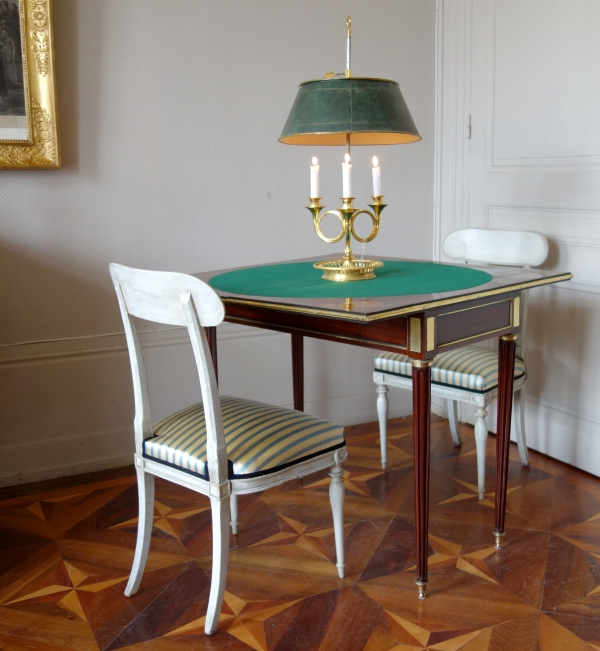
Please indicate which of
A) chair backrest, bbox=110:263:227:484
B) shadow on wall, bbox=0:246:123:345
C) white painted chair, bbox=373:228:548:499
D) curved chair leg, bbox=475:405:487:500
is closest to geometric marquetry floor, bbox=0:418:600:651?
curved chair leg, bbox=475:405:487:500

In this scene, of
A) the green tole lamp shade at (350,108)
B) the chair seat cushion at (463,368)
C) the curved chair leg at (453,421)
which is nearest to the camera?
the green tole lamp shade at (350,108)

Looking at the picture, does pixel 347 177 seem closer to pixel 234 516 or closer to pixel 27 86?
pixel 234 516

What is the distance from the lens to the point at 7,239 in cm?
290

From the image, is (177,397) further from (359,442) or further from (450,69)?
(450,69)

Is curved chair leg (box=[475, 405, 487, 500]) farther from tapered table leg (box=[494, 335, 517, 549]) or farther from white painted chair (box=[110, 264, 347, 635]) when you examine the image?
white painted chair (box=[110, 264, 347, 635])

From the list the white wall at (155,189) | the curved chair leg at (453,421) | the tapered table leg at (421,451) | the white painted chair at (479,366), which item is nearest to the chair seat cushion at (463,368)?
the white painted chair at (479,366)

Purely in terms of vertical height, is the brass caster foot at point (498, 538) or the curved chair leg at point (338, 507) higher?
the curved chair leg at point (338, 507)

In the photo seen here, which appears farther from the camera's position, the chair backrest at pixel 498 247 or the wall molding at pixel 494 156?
the wall molding at pixel 494 156

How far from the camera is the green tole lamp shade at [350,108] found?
6.61 ft

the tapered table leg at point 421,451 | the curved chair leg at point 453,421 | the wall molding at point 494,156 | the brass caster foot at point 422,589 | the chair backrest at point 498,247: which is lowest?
the brass caster foot at point 422,589

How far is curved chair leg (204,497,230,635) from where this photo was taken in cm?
189

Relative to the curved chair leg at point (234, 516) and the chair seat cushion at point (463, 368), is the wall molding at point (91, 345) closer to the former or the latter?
the chair seat cushion at point (463, 368)

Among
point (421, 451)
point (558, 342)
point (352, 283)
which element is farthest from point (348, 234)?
point (558, 342)

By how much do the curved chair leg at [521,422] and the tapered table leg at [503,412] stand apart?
560mm
